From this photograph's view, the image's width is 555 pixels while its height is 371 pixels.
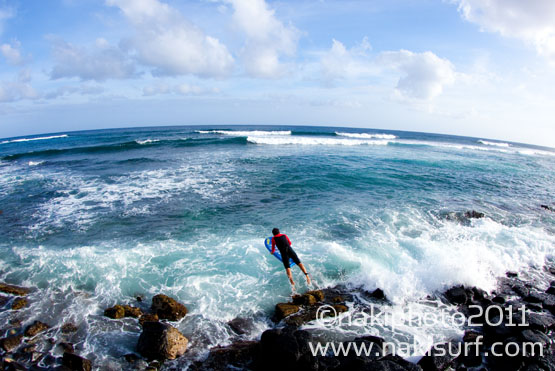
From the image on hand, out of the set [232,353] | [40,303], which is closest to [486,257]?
[232,353]

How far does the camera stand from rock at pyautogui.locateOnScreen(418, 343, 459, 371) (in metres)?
4.95

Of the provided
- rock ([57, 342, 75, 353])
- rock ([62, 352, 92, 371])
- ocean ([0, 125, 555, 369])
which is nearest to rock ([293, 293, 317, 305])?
ocean ([0, 125, 555, 369])

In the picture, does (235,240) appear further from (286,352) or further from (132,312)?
(286,352)

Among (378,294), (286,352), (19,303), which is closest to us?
(286,352)

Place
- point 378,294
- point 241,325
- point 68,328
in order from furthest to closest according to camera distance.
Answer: point 378,294 → point 241,325 → point 68,328

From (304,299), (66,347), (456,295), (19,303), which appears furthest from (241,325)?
(456,295)

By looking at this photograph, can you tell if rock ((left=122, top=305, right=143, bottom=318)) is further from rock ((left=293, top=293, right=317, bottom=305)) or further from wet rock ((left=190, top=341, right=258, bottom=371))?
rock ((left=293, top=293, right=317, bottom=305))

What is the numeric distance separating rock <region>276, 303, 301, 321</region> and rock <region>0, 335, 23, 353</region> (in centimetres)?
522

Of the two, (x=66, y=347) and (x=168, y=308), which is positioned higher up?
(x=168, y=308)

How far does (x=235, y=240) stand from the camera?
985 centimetres

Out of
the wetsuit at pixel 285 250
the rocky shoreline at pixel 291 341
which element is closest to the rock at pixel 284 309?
the rocky shoreline at pixel 291 341

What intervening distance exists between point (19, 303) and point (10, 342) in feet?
5.11

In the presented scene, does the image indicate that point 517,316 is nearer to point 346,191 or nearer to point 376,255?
point 376,255

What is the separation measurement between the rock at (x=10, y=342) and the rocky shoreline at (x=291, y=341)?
0.6 inches
